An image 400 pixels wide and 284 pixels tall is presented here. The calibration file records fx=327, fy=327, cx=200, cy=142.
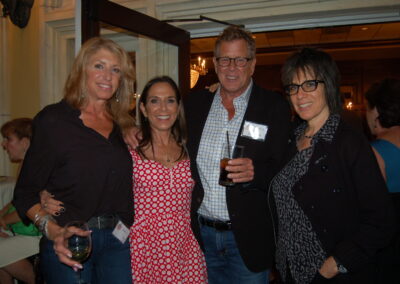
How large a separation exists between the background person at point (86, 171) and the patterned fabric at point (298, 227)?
0.86 m

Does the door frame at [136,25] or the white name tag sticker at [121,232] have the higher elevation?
the door frame at [136,25]

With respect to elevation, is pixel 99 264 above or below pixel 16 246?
above

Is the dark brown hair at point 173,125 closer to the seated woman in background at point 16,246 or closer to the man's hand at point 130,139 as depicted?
the man's hand at point 130,139

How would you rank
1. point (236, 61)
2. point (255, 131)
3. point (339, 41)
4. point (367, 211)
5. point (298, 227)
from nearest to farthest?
1. point (367, 211)
2. point (298, 227)
3. point (255, 131)
4. point (236, 61)
5. point (339, 41)

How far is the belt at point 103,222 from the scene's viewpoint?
174cm

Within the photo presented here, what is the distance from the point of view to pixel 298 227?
1.59m

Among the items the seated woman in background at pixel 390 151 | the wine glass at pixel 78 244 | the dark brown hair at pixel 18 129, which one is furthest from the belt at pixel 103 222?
the dark brown hair at pixel 18 129

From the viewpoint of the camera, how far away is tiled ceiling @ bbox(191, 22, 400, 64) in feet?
21.6

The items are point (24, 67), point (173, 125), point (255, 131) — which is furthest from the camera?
point (24, 67)

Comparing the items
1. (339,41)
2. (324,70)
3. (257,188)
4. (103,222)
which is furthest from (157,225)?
(339,41)

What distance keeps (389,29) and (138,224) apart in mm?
6804

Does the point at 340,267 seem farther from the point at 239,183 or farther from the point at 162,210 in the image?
the point at 162,210

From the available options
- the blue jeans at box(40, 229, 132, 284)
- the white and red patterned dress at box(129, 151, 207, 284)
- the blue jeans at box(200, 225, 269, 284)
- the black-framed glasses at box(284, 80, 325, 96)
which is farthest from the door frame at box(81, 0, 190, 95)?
the blue jeans at box(200, 225, 269, 284)

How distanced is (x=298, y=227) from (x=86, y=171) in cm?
111
